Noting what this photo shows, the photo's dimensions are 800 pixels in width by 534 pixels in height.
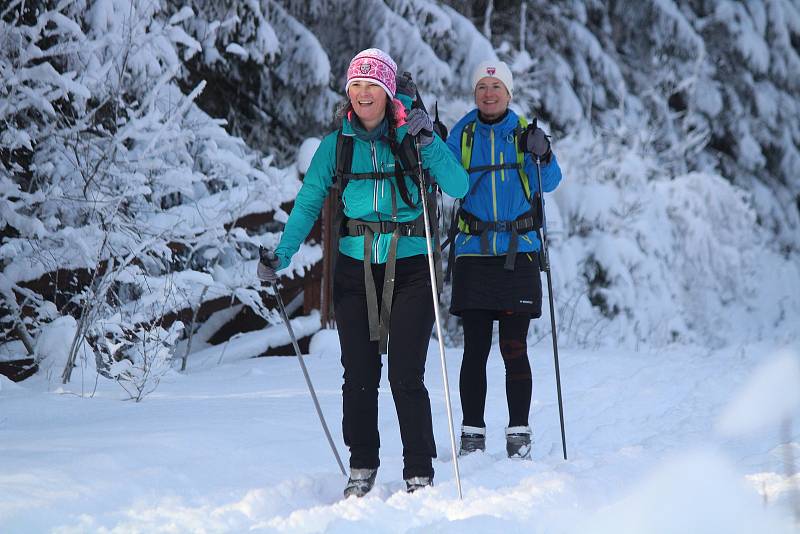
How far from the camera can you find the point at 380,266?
372 cm

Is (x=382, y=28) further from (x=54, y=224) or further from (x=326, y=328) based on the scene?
(x=54, y=224)

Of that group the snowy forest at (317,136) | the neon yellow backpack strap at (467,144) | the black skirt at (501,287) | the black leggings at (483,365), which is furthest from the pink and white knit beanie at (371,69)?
the snowy forest at (317,136)

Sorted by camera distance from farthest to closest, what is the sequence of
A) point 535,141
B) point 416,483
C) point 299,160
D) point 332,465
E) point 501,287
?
point 299,160 → point 501,287 → point 535,141 → point 332,465 → point 416,483

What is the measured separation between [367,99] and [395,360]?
1043 millimetres

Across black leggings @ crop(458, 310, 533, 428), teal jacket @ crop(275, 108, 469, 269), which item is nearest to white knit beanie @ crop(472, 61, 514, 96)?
teal jacket @ crop(275, 108, 469, 269)

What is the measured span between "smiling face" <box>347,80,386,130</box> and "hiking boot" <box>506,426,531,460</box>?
5.90 ft

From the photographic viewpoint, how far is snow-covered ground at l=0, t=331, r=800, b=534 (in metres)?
3.05

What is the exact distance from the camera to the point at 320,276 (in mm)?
7828

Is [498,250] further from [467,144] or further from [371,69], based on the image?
[371,69]

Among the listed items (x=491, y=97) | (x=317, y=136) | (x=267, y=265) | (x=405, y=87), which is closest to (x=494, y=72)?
(x=491, y=97)

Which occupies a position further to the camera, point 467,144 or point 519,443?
point 467,144

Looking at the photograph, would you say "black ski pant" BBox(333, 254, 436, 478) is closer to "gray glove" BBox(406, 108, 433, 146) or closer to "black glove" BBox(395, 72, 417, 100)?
"gray glove" BBox(406, 108, 433, 146)

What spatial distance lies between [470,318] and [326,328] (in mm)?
3392

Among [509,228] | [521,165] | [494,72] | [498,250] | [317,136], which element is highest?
[317,136]
